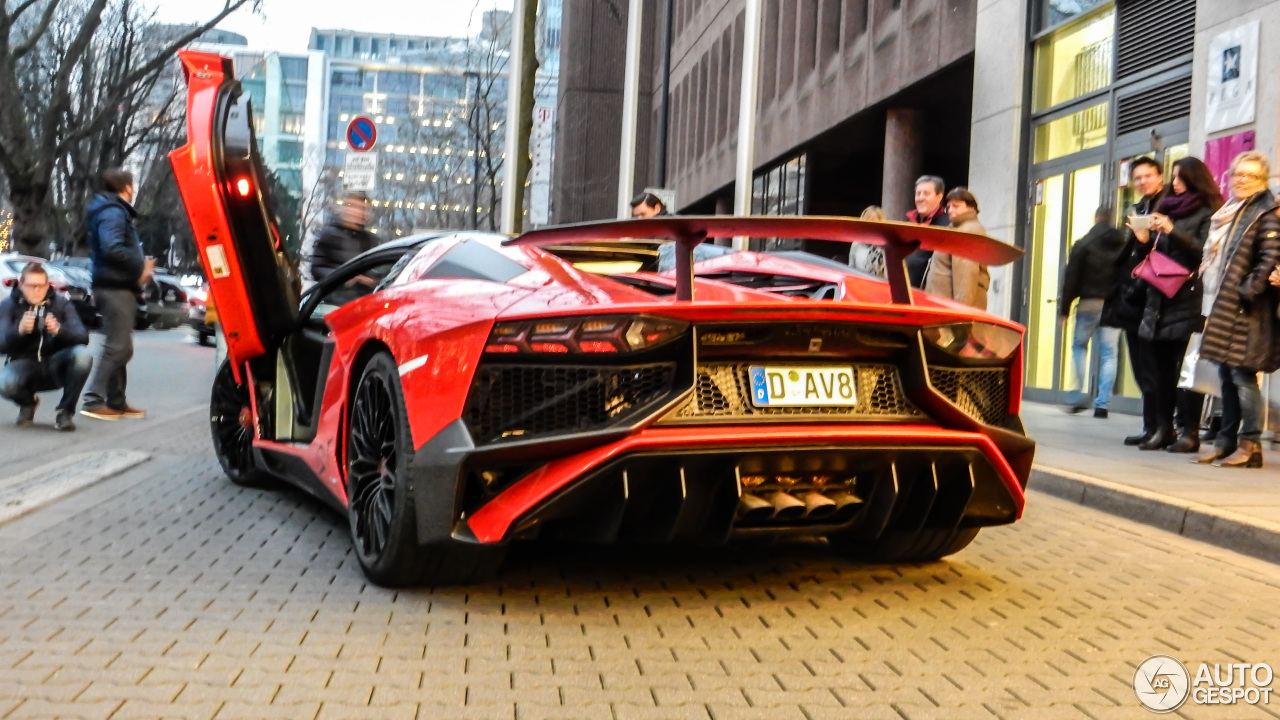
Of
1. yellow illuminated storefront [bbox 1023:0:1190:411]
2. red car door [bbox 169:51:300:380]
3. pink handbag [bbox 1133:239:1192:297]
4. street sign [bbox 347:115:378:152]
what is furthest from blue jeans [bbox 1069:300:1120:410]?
street sign [bbox 347:115:378:152]

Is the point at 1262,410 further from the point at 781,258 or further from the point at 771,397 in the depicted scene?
the point at 771,397

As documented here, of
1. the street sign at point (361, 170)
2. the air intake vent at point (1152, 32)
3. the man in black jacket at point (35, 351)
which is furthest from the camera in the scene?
the street sign at point (361, 170)

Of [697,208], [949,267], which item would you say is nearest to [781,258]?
[949,267]

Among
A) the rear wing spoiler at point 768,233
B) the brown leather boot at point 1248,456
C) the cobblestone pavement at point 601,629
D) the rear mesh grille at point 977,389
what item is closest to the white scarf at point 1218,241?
the brown leather boot at point 1248,456

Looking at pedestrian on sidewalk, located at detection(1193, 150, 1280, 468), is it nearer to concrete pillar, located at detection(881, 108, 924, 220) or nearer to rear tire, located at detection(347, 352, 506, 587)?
rear tire, located at detection(347, 352, 506, 587)

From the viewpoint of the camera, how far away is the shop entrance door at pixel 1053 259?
47.1 ft

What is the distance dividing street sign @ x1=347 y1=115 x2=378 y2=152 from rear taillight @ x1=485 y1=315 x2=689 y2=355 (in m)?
14.1

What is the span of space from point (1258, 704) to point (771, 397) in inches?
60.5

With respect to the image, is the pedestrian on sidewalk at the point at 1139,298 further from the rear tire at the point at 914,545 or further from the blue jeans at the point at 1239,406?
the rear tire at the point at 914,545

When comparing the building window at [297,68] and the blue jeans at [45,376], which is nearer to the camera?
the blue jeans at [45,376]

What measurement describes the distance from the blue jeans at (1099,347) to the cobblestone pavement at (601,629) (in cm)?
643

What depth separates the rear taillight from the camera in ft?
12.9

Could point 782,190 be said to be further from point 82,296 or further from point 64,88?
point 64,88

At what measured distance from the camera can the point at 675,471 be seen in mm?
3945
